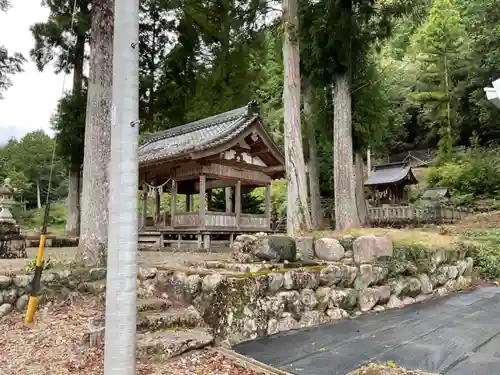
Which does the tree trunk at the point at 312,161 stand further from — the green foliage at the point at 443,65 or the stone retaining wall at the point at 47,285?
the green foliage at the point at 443,65

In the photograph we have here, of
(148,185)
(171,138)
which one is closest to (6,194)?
(148,185)

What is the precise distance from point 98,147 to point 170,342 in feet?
10.8

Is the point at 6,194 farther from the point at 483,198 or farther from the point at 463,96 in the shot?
the point at 463,96

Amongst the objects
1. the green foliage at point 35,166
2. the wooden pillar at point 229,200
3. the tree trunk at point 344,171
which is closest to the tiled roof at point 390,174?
the wooden pillar at point 229,200

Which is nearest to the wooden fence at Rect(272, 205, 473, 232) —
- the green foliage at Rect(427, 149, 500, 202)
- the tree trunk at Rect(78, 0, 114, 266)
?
the green foliage at Rect(427, 149, 500, 202)

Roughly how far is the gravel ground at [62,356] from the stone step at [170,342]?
6 cm

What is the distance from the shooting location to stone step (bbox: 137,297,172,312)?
13.8 ft

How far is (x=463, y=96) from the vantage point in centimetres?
2856

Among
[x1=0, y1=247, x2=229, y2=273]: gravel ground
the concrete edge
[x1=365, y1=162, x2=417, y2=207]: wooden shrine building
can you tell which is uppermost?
[x1=365, y1=162, x2=417, y2=207]: wooden shrine building

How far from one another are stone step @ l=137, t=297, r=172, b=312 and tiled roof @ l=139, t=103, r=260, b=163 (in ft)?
19.1

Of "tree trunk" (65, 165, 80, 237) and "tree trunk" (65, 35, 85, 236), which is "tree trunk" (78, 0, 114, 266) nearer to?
"tree trunk" (65, 35, 85, 236)

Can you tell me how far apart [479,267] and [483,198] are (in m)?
17.5

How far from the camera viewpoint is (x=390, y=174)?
24656 mm

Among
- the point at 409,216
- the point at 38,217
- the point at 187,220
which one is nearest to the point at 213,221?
the point at 187,220
